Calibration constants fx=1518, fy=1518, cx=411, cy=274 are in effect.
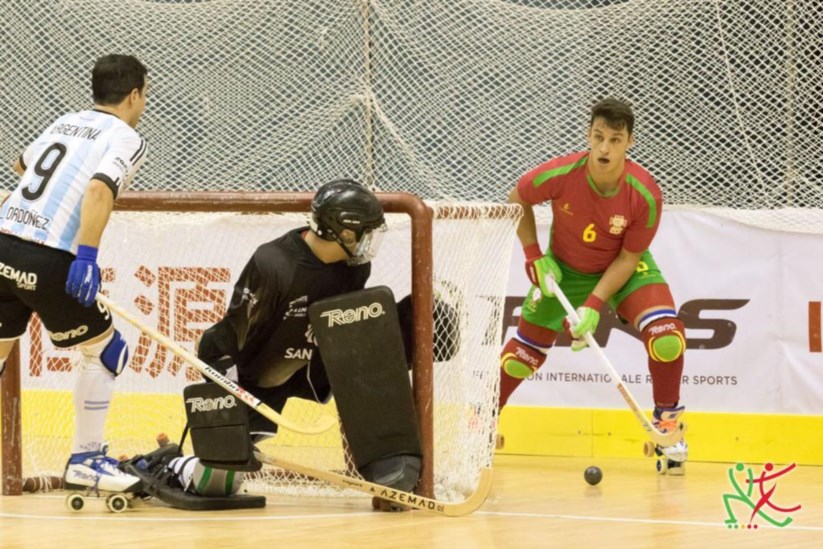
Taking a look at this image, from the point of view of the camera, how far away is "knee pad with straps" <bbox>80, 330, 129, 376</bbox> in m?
4.81

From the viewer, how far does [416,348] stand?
485 centimetres

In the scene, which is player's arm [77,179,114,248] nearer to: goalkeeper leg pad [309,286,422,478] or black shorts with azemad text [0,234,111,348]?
black shorts with azemad text [0,234,111,348]

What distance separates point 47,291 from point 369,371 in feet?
3.35

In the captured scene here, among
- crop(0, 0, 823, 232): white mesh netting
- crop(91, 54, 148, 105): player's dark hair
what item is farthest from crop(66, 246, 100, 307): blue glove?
crop(0, 0, 823, 232): white mesh netting

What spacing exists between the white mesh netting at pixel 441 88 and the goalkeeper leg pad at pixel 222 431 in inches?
90.9

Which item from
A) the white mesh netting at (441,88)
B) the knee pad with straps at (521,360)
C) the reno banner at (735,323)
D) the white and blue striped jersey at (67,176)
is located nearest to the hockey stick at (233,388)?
the white and blue striped jersey at (67,176)

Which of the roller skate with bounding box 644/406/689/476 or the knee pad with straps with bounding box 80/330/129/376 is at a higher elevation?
the knee pad with straps with bounding box 80/330/129/376

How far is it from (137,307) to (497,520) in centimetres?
211

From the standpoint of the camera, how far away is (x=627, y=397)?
18.4 feet

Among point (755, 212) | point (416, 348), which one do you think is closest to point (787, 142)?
point (755, 212)

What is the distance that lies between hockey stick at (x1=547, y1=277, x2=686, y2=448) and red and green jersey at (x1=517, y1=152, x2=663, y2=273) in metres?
0.19

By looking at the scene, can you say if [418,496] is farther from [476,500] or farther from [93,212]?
[93,212]

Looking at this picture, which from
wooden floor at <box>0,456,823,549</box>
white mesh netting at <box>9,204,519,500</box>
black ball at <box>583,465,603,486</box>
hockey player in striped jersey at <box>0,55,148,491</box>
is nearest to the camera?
wooden floor at <box>0,456,823,549</box>

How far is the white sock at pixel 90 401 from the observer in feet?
15.8
